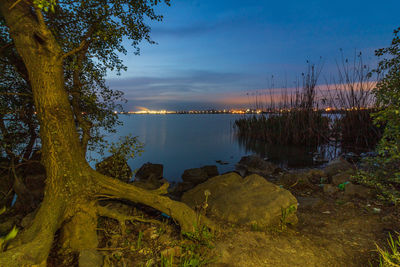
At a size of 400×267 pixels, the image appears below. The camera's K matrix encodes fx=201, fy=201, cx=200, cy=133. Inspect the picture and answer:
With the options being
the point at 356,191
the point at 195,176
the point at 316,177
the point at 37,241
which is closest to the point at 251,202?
the point at 356,191

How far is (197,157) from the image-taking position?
58.0 feet

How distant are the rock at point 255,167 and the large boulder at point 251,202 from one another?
6.19 meters

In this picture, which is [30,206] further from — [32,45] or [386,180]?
[386,180]

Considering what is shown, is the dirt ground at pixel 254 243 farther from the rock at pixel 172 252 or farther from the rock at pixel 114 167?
the rock at pixel 114 167

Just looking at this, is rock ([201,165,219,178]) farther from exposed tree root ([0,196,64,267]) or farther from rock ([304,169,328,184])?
exposed tree root ([0,196,64,267])

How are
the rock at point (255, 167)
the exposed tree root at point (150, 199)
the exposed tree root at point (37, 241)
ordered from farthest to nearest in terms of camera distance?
the rock at point (255, 167)
the exposed tree root at point (150, 199)
the exposed tree root at point (37, 241)

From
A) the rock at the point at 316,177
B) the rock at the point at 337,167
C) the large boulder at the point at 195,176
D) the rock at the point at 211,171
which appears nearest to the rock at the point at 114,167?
the large boulder at the point at 195,176

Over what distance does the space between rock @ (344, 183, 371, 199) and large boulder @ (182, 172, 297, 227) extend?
2.66 metres

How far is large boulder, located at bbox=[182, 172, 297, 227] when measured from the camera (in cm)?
420

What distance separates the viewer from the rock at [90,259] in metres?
2.83

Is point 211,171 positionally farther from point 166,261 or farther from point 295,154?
point 166,261

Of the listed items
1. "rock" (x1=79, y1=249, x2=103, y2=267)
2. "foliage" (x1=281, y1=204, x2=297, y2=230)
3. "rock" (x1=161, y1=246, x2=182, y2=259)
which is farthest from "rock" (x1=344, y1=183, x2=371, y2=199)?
"rock" (x1=79, y1=249, x2=103, y2=267)

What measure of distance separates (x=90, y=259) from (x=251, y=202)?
10.6ft

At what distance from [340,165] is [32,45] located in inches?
424
